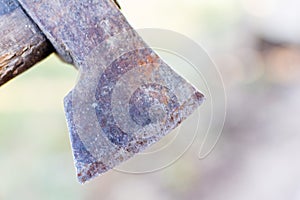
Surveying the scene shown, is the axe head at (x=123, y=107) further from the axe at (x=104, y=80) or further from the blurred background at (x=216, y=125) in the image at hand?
the blurred background at (x=216, y=125)

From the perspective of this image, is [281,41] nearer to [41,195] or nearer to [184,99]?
[41,195]

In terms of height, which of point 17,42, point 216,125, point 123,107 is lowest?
point 216,125

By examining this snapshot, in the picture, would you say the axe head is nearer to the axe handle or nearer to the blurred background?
the axe handle

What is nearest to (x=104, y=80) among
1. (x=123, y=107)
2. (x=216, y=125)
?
(x=123, y=107)

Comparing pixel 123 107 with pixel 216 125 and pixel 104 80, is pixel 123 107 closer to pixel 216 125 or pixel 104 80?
pixel 104 80

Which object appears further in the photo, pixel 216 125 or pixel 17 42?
pixel 216 125

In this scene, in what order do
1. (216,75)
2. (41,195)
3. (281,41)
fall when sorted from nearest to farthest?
(41,195), (216,75), (281,41)

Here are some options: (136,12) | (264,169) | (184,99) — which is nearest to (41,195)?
(264,169)

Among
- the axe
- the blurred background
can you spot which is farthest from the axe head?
the blurred background
